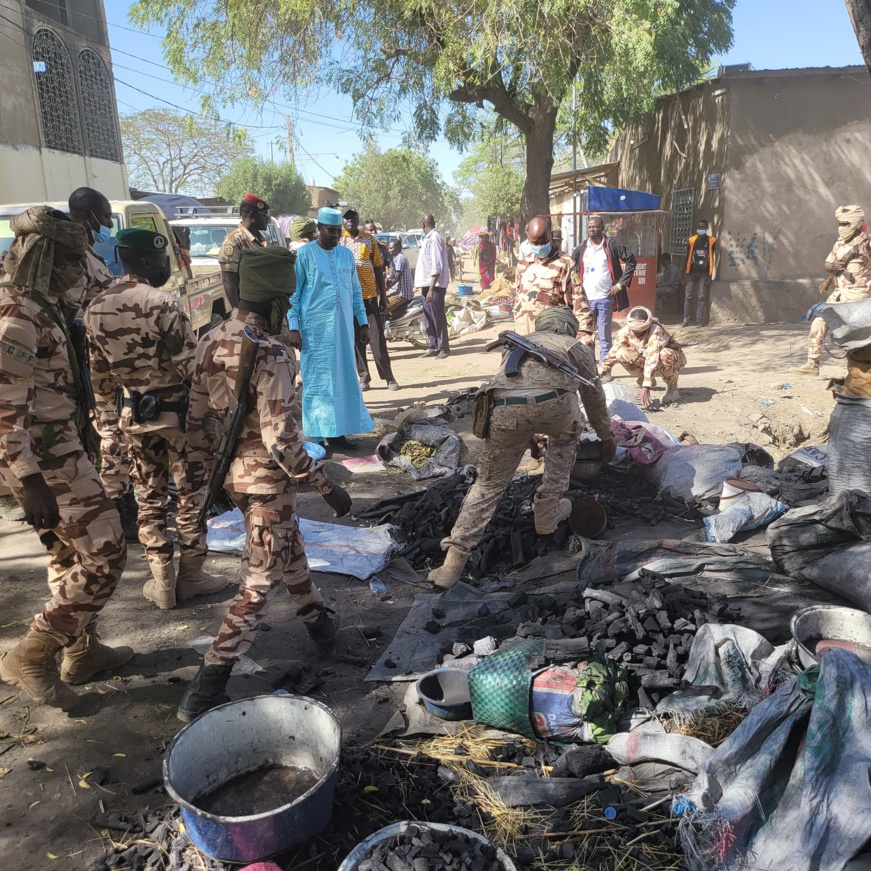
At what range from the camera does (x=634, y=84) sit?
12.8 meters

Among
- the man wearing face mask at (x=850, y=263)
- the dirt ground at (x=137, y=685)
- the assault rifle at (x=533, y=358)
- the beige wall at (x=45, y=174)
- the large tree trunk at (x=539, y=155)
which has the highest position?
the beige wall at (x=45, y=174)

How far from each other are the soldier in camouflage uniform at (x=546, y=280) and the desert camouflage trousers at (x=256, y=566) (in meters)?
4.20

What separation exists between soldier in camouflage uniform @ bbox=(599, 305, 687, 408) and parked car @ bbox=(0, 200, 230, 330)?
4509mm

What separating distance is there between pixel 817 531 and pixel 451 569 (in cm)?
200

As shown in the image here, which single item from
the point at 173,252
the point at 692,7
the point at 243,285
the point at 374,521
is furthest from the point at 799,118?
the point at 243,285

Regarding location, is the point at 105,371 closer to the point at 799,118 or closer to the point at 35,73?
the point at 799,118

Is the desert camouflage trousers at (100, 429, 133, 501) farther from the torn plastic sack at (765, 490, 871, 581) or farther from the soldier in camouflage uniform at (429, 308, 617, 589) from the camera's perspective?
the torn plastic sack at (765, 490, 871, 581)

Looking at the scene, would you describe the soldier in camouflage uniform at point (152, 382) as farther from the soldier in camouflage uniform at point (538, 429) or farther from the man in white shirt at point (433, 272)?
the man in white shirt at point (433, 272)

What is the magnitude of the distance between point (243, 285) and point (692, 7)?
60.4 feet

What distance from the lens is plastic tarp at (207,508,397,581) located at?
498 cm

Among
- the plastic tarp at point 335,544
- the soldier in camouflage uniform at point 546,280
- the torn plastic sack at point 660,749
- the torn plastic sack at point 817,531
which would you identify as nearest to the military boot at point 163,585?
the plastic tarp at point 335,544

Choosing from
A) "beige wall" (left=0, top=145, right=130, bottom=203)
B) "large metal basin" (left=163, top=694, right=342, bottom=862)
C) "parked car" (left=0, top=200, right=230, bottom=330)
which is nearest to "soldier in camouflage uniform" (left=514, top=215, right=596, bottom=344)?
"parked car" (left=0, top=200, right=230, bottom=330)

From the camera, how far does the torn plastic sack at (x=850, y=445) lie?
154 inches

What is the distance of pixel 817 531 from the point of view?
145 inches
